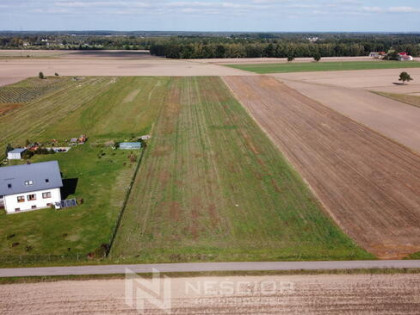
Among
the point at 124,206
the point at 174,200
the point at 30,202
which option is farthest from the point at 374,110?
the point at 30,202

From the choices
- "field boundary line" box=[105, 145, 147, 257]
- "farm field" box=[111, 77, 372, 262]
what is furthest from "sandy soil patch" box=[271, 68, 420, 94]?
"field boundary line" box=[105, 145, 147, 257]

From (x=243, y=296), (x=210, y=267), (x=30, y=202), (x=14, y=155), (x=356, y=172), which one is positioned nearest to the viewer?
(x=243, y=296)

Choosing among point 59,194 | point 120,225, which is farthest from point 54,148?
point 120,225

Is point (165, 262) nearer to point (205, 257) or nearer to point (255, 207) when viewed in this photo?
point (205, 257)

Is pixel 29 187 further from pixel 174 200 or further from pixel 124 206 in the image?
pixel 174 200

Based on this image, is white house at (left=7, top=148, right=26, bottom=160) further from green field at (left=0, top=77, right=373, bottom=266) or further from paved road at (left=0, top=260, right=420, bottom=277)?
paved road at (left=0, top=260, right=420, bottom=277)
